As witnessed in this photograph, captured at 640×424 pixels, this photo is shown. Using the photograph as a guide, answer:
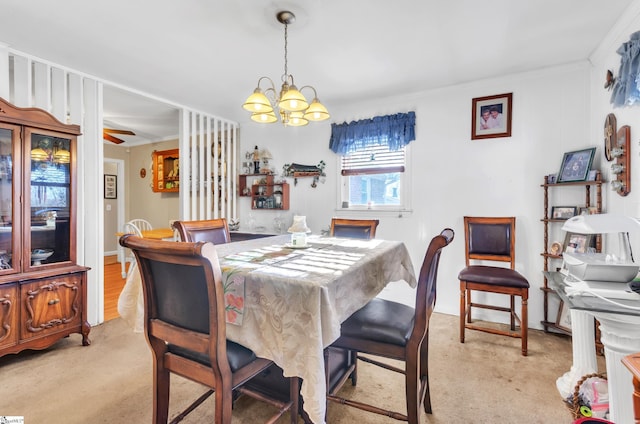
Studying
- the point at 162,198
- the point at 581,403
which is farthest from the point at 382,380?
the point at 162,198

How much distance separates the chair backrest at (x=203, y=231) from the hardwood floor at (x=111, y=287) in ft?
5.40

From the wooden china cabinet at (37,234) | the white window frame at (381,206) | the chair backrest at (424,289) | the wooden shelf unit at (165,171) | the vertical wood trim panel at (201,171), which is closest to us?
the chair backrest at (424,289)

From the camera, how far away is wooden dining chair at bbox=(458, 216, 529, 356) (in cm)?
245

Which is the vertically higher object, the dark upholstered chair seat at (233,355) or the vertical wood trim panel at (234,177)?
the vertical wood trim panel at (234,177)

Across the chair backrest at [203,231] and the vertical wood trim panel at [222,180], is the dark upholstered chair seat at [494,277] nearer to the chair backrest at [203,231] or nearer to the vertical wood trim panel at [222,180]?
the chair backrest at [203,231]

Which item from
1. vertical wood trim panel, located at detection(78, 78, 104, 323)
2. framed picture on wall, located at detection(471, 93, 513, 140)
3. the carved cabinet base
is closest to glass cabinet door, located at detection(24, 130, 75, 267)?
the carved cabinet base

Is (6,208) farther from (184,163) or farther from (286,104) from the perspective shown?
(286,104)

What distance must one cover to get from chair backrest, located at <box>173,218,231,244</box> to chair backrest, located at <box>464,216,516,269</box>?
7.29 ft

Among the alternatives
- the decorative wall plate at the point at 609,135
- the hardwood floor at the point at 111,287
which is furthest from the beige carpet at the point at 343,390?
the decorative wall plate at the point at 609,135

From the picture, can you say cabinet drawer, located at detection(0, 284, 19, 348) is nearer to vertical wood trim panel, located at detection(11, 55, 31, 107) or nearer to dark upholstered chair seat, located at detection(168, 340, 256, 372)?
vertical wood trim panel, located at detection(11, 55, 31, 107)

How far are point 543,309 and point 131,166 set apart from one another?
6.87m

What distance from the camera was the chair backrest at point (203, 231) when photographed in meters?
2.22

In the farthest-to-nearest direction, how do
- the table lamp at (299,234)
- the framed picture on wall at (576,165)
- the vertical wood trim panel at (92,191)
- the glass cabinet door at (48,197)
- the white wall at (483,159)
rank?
the vertical wood trim panel at (92,191) → the white wall at (483,159) → the framed picture on wall at (576,165) → the glass cabinet door at (48,197) → the table lamp at (299,234)

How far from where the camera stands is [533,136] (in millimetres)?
2836
